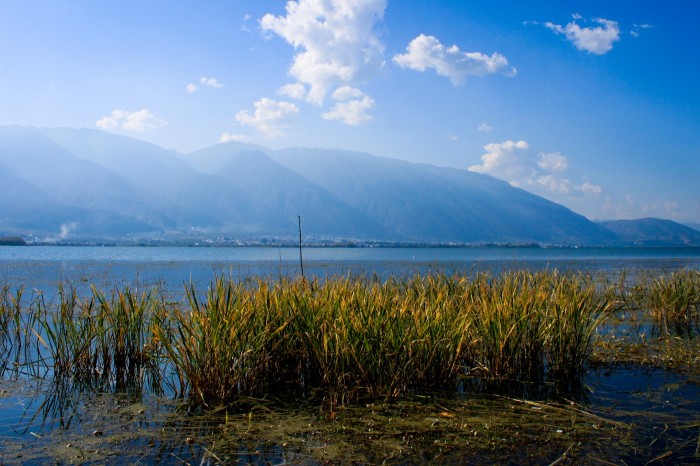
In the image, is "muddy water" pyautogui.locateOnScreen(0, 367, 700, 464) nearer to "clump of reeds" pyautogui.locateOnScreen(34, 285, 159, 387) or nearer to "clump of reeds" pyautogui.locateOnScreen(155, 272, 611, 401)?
"clump of reeds" pyautogui.locateOnScreen(155, 272, 611, 401)

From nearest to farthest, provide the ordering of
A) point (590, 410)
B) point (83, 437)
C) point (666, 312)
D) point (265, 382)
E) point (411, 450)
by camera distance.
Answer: point (411, 450) < point (83, 437) < point (590, 410) < point (265, 382) < point (666, 312)

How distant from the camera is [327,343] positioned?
306 inches

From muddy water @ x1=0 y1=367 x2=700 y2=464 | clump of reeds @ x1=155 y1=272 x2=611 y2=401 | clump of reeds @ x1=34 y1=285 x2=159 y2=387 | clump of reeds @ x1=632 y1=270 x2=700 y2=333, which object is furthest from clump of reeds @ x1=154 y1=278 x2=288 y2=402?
clump of reeds @ x1=632 y1=270 x2=700 y2=333

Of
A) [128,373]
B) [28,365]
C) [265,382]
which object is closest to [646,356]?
[265,382]

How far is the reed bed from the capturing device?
7371 mm

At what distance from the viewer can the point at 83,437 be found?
20.7ft

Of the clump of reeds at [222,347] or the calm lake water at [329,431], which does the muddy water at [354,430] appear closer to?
the calm lake water at [329,431]

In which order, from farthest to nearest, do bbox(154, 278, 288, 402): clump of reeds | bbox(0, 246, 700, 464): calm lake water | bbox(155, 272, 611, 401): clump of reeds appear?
1. bbox(155, 272, 611, 401): clump of reeds
2. bbox(154, 278, 288, 402): clump of reeds
3. bbox(0, 246, 700, 464): calm lake water

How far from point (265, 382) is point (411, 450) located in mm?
2959

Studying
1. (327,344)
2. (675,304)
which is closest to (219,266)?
(675,304)

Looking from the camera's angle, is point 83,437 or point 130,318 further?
point 130,318

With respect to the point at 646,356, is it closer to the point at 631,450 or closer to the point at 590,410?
the point at 590,410

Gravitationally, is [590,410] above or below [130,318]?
below

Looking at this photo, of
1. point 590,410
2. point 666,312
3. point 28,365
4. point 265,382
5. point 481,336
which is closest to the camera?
point 590,410
